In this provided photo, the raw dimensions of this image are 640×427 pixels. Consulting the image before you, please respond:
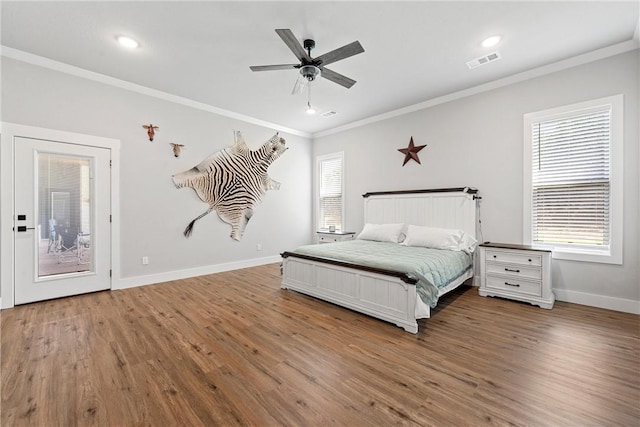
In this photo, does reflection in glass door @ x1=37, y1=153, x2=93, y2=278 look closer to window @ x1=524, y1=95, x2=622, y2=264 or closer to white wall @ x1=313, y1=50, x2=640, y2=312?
white wall @ x1=313, y1=50, x2=640, y2=312

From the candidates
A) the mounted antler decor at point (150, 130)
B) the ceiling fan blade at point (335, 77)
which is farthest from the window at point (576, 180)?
the mounted antler decor at point (150, 130)

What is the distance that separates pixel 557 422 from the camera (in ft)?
4.96

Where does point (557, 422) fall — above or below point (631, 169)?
below

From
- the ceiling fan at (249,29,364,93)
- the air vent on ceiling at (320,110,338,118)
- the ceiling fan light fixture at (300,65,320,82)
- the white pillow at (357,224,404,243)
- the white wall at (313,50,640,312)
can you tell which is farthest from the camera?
the air vent on ceiling at (320,110,338,118)

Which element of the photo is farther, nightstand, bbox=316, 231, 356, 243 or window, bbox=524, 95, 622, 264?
nightstand, bbox=316, 231, 356, 243

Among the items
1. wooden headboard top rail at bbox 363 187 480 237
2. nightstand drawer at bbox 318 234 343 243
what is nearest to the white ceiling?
wooden headboard top rail at bbox 363 187 480 237

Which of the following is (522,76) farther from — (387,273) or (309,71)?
(387,273)

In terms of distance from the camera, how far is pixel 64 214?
364 cm

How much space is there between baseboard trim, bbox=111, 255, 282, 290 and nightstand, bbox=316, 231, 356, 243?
1.20m

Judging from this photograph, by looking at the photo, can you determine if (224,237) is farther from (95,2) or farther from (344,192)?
(95,2)

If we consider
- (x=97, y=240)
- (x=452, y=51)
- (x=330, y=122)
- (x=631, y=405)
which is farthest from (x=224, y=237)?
(x=631, y=405)

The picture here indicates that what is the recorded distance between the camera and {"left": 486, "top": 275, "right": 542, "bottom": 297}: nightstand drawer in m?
3.26

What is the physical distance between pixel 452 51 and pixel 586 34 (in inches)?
52.2

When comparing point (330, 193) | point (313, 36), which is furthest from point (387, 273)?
point (330, 193)
